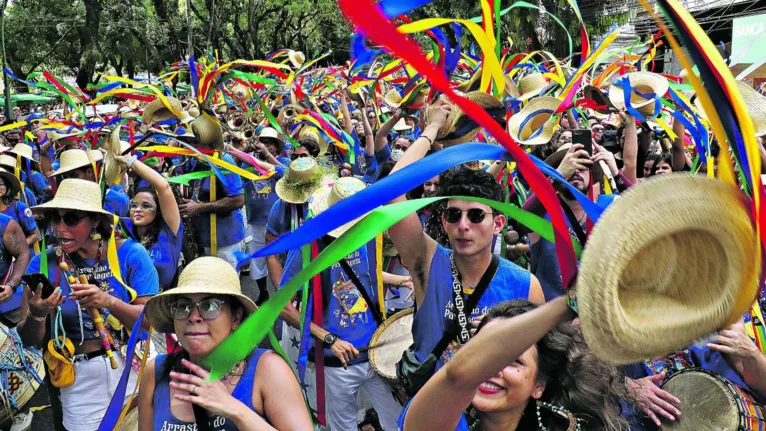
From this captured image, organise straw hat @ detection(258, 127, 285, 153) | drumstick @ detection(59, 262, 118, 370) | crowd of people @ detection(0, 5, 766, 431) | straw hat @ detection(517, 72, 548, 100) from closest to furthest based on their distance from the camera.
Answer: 1. crowd of people @ detection(0, 5, 766, 431)
2. drumstick @ detection(59, 262, 118, 370)
3. straw hat @ detection(517, 72, 548, 100)
4. straw hat @ detection(258, 127, 285, 153)

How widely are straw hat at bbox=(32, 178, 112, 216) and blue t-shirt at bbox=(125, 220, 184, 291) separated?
3.84ft

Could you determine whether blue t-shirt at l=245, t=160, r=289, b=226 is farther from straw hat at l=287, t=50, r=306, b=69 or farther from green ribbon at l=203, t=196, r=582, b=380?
straw hat at l=287, t=50, r=306, b=69


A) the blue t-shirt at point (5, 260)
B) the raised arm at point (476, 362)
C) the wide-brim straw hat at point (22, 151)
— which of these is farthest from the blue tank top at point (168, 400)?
the wide-brim straw hat at point (22, 151)

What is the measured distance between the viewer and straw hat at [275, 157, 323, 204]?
16.0 feet

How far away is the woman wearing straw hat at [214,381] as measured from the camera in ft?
7.25

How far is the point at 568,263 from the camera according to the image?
1.40 meters

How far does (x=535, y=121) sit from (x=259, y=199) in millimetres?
3977

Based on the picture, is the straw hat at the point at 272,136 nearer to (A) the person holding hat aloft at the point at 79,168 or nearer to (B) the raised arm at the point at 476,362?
(A) the person holding hat aloft at the point at 79,168

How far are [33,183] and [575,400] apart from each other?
298 inches

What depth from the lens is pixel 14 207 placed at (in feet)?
17.3

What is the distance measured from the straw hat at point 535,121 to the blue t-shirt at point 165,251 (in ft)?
8.55

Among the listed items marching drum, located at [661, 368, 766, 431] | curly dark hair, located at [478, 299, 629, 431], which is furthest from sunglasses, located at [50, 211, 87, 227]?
marching drum, located at [661, 368, 766, 431]

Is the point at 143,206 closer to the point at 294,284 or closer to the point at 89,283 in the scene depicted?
the point at 89,283

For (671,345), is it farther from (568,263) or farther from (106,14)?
(106,14)
